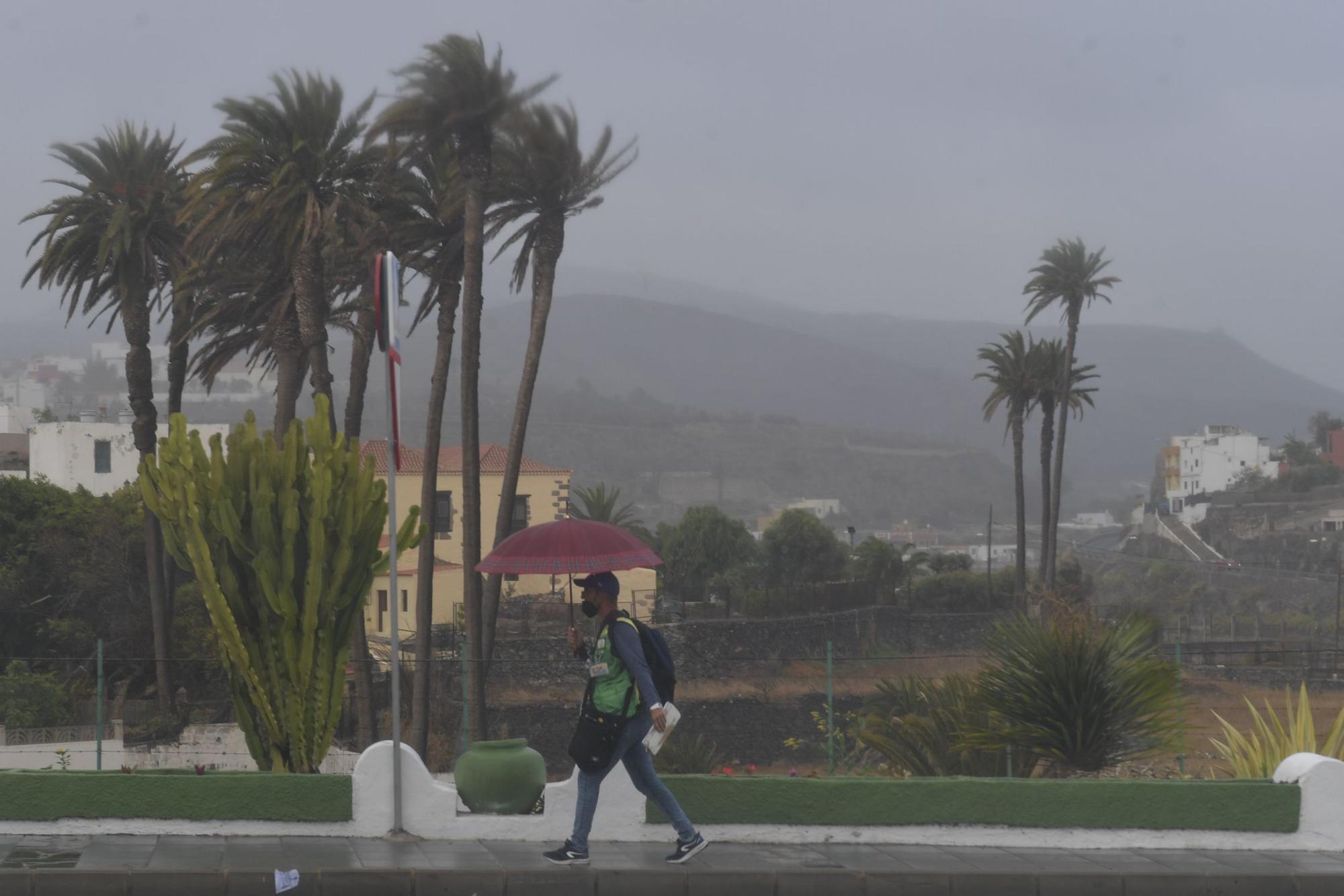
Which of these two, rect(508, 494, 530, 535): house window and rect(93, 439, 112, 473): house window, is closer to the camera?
rect(508, 494, 530, 535): house window

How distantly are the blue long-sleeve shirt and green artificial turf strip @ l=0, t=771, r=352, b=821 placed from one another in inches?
109

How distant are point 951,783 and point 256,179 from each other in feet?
81.6

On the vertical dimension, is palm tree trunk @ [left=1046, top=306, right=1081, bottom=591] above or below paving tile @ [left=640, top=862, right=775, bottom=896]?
above

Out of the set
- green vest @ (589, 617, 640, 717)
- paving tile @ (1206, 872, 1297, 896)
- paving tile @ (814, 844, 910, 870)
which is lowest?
paving tile @ (1206, 872, 1297, 896)

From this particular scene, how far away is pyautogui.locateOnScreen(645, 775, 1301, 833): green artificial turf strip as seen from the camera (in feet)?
35.4

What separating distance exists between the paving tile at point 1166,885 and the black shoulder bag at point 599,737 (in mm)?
3410

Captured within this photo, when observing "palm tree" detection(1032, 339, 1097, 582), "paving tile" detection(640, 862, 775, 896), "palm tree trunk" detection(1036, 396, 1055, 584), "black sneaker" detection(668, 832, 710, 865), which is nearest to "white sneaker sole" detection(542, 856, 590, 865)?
"black sneaker" detection(668, 832, 710, 865)

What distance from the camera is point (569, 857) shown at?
32.0ft

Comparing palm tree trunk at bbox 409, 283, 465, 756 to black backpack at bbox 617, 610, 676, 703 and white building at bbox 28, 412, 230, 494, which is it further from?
white building at bbox 28, 412, 230, 494

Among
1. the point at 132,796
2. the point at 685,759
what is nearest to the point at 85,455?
the point at 685,759

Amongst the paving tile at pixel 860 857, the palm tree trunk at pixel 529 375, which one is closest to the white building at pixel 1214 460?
the palm tree trunk at pixel 529 375

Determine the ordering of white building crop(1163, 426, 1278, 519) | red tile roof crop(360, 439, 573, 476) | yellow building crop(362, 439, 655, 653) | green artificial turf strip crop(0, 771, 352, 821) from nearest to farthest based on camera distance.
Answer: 1. green artificial turf strip crop(0, 771, 352, 821)
2. yellow building crop(362, 439, 655, 653)
3. red tile roof crop(360, 439, 573, 476)
4. white building crop(1163, 426, 1278, 519)

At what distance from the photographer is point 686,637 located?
59438mm

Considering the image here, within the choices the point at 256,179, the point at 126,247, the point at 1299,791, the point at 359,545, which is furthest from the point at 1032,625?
the point at 126,247
